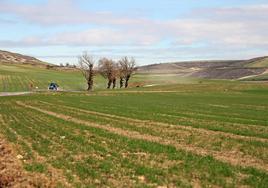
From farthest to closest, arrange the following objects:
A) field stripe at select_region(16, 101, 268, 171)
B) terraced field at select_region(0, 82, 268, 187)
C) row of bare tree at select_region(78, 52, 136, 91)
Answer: row of bare tree at select_region(78, 52, 136, 91), field stripe at select_region(16, 101, 268, 171), terraced field at select_region(0, 82, 268, 187)

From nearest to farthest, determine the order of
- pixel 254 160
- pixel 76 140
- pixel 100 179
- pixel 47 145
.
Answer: pixel 100 179 < pixel 254 160 < pixel 47 145 < pixel 76 140

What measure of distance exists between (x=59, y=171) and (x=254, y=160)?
695cm

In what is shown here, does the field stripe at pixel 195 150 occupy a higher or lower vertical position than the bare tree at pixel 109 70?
lower

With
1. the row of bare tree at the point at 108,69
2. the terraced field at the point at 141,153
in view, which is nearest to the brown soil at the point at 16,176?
the terraced field at the point at 141,153

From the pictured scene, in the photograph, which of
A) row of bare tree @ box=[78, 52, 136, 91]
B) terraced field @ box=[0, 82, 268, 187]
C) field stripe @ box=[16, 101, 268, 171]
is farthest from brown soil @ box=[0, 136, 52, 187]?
row of bare tree @ box=[78, 52, 136, 91]

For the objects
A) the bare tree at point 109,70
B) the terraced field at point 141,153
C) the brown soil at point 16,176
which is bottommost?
the brown soil at point 16,176

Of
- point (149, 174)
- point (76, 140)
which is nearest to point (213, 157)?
point (149, 174)

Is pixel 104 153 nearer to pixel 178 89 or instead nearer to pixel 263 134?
pixel 263 134

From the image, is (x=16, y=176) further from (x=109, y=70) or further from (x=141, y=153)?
(x=109, y=70)

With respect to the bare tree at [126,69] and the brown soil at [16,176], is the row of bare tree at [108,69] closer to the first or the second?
the bare tree at [126,69]

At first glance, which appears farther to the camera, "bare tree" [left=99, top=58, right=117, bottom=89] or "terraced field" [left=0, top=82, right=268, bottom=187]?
"bare tree" [left=99, top=58, right=117, bottom=89]

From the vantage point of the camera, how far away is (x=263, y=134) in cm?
2494

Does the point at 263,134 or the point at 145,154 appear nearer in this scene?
the point at 145,154

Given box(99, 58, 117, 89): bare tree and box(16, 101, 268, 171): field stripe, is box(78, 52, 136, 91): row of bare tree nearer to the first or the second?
box(99, 58, 117, 89): bare tree
